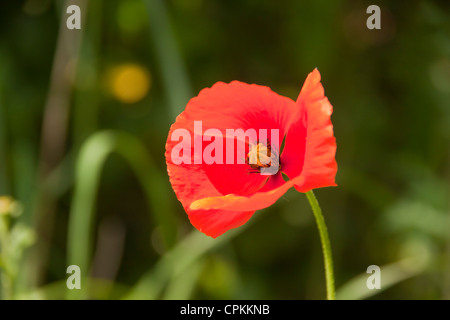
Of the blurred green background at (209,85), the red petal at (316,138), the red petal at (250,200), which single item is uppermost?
the blurred green background at (209,85)

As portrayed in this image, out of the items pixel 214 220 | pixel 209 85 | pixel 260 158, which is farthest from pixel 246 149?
pixel 209 85

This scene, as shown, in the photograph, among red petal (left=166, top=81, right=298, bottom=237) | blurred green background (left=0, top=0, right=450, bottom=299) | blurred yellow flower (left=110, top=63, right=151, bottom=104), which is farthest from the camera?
blurred yellow flower (left=110, top=63, right=151, bottom=104)

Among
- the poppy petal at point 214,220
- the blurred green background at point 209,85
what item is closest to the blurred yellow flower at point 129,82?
the blurred green background at point 209,85

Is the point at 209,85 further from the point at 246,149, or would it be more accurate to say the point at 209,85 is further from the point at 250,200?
the point at 250,200

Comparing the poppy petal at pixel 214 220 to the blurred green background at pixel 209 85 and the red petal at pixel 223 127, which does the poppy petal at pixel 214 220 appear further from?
the blurred green background at pixel 209 85

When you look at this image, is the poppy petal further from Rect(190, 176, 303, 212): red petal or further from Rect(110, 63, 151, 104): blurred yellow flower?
Rect(110, 63, 151, 104): blurred yellow flower

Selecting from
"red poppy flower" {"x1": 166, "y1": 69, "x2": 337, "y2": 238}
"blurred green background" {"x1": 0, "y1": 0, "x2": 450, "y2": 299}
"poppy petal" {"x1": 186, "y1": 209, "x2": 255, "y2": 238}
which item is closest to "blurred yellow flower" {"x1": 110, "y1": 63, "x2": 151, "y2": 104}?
"blurred green background" {"x1": 0, "y1": 0, "x2": 450, "y2": 299}

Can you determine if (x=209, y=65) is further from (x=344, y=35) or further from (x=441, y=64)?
(x=441, y=64)

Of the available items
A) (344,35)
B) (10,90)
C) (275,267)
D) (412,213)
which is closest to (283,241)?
(275,267)
